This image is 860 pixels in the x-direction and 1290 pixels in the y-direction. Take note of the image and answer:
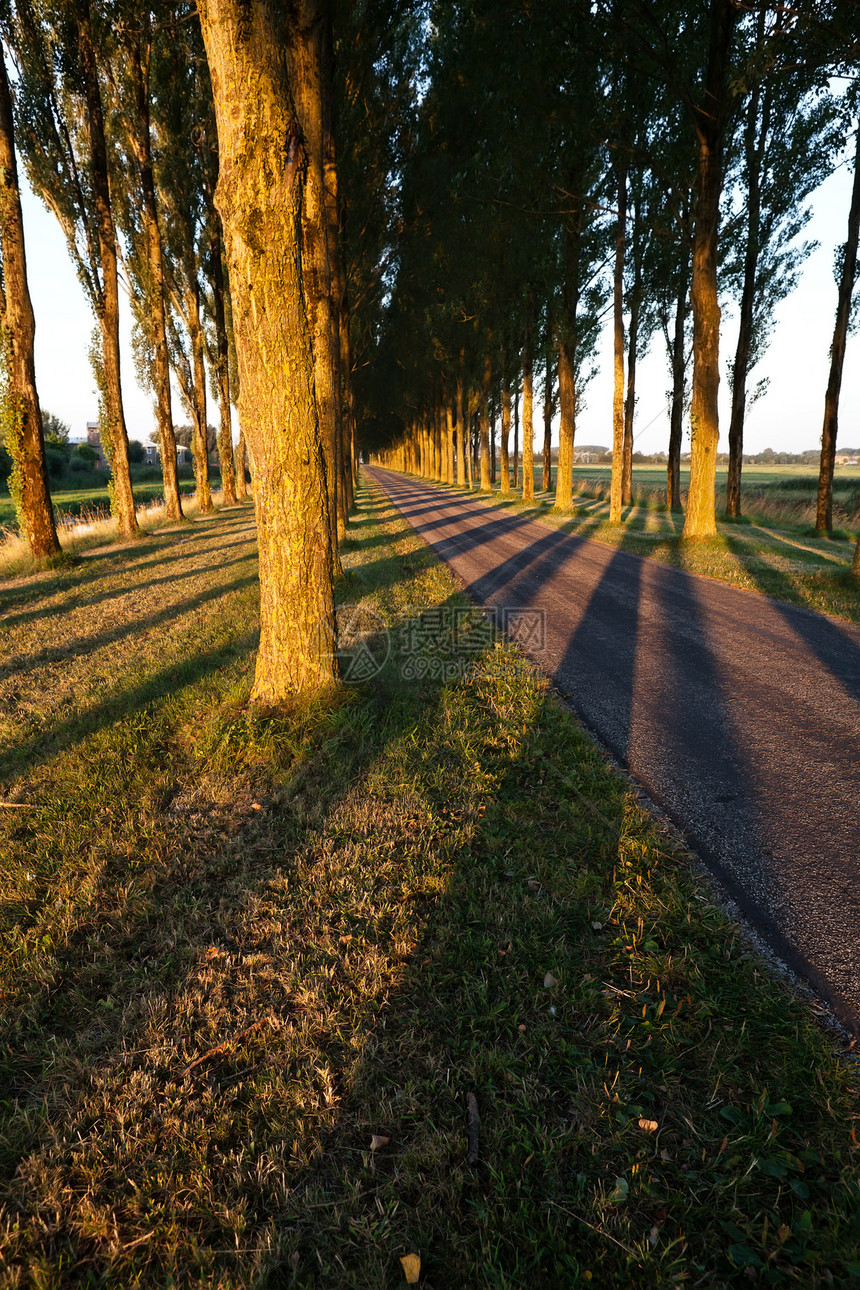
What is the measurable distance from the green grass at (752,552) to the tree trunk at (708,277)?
1211 mm

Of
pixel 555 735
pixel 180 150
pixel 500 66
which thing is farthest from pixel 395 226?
pixel 555 735

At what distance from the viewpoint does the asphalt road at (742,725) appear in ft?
8.68

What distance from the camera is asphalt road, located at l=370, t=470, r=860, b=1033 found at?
2.65 metres

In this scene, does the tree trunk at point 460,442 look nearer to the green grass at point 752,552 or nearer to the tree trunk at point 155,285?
the green grass at point 752,552

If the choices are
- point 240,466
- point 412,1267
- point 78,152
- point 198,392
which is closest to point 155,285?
point 78,152

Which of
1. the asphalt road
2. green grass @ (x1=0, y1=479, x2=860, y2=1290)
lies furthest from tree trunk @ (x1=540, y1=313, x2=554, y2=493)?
green grass @ (x1=0, y1=479, x2=860, y2=1290)

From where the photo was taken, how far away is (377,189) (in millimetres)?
16812

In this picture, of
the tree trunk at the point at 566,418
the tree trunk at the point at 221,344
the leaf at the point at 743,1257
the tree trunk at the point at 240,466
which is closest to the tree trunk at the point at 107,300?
the tree trunk at the point at 221,344

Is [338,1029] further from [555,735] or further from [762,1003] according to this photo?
[555,735]

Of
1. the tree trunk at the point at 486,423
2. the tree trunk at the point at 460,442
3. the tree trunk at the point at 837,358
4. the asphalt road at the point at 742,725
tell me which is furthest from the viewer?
the tree trunk at the point at 460,442

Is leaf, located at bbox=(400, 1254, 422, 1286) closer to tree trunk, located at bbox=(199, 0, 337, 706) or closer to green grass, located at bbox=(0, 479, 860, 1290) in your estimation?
green grass, located at bbox=(0, 479, 860, 1290)

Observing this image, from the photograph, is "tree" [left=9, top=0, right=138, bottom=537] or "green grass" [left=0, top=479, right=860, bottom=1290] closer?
"green grass" [left=0, top=479, right=860, bottom=1290]

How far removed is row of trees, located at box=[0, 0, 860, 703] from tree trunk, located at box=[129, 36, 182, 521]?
0.08 metres

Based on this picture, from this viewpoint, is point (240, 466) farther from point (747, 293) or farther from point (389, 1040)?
point (389, 1040)
